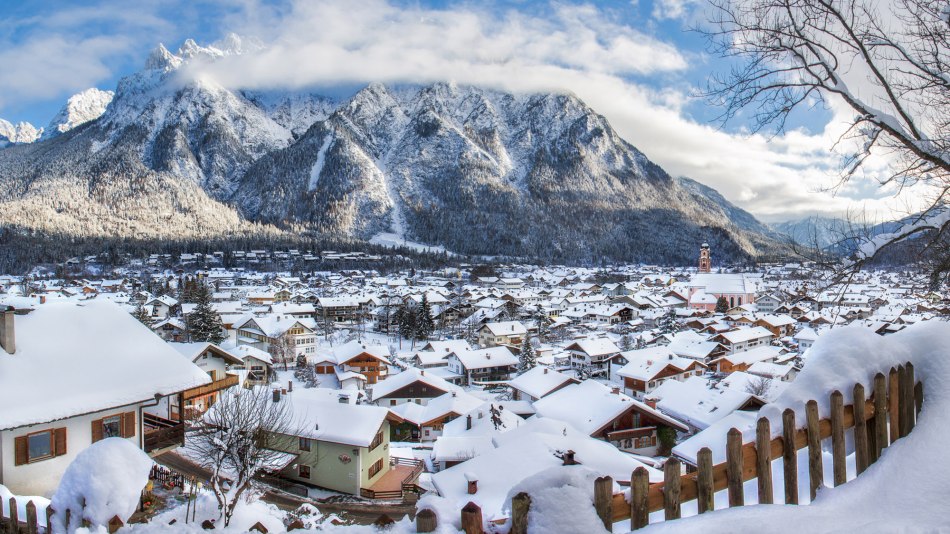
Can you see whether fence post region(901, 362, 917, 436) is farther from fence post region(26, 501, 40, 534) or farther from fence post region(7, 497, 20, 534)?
fence post region(7, 497, 20, 534)

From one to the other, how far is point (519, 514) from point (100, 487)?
2605 mm

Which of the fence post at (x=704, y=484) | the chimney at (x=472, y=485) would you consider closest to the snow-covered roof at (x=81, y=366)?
the chimney at (x=472, y=485)

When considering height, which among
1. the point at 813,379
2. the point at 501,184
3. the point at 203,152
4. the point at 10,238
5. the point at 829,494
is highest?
the point at 203,152

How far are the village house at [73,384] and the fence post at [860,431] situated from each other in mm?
8671

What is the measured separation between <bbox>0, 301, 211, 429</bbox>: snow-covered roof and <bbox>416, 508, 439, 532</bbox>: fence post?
7.30m

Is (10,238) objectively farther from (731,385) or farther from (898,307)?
(898,307)

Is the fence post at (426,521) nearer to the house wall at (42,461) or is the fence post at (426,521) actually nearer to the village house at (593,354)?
the house wall at (42,461)

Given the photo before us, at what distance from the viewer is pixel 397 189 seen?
172 metres

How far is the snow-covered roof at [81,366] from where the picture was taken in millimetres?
7125

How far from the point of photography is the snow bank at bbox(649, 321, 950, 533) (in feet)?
7.36

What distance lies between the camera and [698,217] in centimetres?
16988

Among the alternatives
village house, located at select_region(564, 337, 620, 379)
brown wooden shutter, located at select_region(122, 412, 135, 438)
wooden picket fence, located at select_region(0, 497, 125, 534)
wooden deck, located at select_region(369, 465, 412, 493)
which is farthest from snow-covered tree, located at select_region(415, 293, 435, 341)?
wooden picket fence, located at select_region(0, 497, 125, 534)

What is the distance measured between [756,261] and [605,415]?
131 meters

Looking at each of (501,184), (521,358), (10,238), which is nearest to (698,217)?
(501,184)
